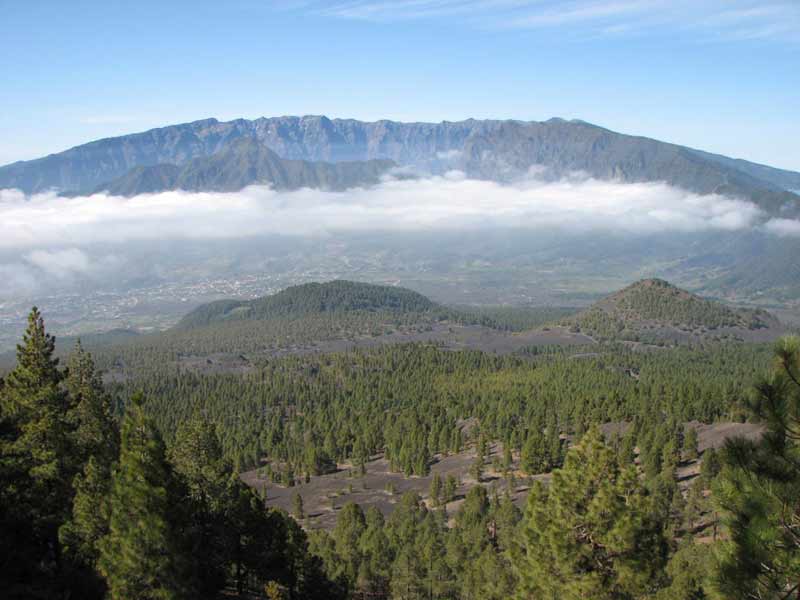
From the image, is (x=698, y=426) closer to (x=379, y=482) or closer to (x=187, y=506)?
(x=379, y=482)

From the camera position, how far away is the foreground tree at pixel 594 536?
22000mm

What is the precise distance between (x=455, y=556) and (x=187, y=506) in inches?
1364

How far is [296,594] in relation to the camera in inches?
1640

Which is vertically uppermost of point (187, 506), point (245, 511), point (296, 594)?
point (187, 506)

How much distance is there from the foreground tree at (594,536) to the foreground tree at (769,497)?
9.04 m

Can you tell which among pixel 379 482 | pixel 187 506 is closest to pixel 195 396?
pixel 379 482

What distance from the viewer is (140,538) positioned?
2533cm

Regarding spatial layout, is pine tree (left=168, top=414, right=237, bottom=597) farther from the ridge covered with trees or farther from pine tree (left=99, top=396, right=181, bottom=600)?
pine tree (left=99, top=396, right=181, bottom=600)

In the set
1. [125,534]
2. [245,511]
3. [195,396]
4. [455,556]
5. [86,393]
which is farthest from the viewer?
[195,396]

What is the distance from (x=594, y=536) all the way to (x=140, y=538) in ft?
57.9

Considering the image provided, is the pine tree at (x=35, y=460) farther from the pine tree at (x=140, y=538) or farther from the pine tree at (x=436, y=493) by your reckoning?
the pine tree at (x=436, y=493)

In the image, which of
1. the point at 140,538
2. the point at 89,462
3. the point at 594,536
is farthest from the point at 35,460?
the point at 594,536

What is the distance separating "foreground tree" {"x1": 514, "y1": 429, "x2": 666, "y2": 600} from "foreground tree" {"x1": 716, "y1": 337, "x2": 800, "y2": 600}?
356 inches

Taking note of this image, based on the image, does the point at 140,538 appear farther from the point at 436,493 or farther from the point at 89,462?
the point at 436,493
